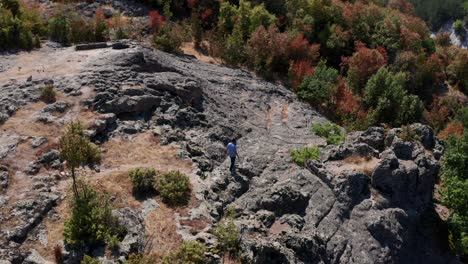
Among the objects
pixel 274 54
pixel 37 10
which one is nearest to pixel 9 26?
pixel 37 10

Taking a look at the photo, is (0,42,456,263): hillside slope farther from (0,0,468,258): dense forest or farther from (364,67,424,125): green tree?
(364,67,424,125): green tree

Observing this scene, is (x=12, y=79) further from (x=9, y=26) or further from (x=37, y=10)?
(x=37, y=10)

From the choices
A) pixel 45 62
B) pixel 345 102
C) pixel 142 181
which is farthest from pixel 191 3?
pixel 142 181

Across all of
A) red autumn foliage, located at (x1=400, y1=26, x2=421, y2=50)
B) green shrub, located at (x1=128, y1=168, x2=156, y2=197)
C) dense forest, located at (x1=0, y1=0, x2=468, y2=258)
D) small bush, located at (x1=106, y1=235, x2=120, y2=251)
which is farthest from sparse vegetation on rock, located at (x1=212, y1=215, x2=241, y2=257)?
red autumn foliage, located at (x1=400, y1=26, x2=421, y2=50)

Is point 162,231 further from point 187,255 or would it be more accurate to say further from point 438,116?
point 438,116

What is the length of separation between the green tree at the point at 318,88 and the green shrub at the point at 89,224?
1506 cm

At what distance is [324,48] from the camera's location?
33656mm

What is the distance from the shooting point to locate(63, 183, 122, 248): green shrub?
1308 centimetres

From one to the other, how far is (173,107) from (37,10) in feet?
46.3

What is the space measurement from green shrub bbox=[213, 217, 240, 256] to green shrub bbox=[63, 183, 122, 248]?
2867 millimetres

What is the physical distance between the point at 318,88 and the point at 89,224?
16.3 meters

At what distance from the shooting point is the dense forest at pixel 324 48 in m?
24.9

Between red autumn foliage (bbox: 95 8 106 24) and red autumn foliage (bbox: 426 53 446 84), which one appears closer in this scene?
red autumn foliage (bbox: 95 8 106 24)

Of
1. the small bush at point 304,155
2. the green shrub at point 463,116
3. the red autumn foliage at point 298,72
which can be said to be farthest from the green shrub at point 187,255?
the green shrub at point 463,116
